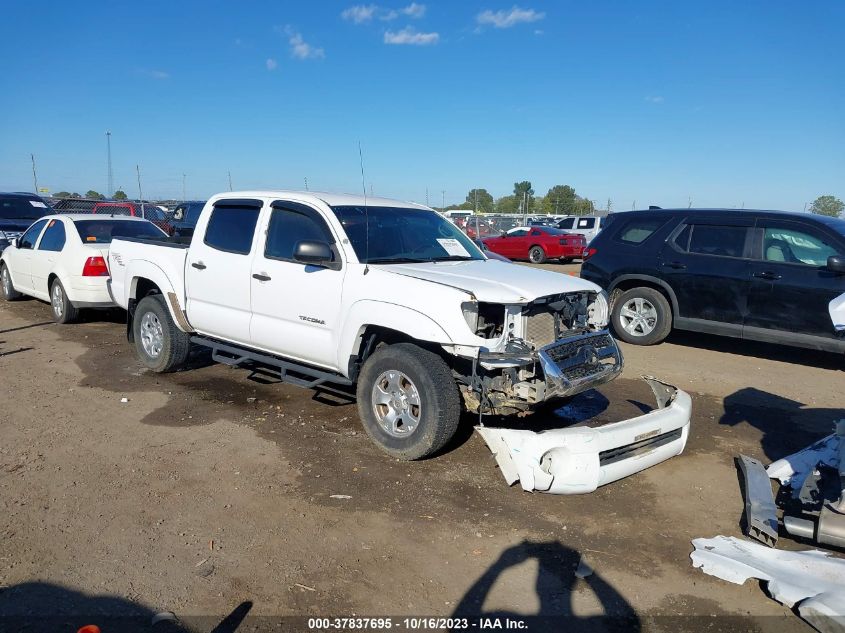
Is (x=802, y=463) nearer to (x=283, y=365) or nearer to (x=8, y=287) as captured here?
(x=283, y=365)

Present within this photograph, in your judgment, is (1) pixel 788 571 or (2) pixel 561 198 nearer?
(1) pixel 788 571

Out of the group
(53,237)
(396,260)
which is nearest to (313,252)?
(396,260)

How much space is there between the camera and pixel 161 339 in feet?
22.7

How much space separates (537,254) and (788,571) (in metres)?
21.6

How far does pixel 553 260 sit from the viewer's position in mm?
25656

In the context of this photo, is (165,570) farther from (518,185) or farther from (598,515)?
(518,185)

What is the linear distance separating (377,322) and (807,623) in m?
3.06

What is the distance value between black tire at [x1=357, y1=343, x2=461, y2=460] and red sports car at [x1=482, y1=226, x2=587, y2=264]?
19536mm

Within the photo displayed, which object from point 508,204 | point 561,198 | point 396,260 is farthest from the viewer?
point 508,204

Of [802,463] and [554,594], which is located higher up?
[802,463]

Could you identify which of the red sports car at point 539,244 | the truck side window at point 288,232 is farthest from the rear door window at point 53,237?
the red sports car at point 539,244

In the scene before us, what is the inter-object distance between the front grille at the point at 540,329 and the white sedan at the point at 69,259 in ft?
20.7

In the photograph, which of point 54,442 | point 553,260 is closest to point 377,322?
point 54,442

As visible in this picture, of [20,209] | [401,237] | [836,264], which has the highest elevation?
[20,209]
